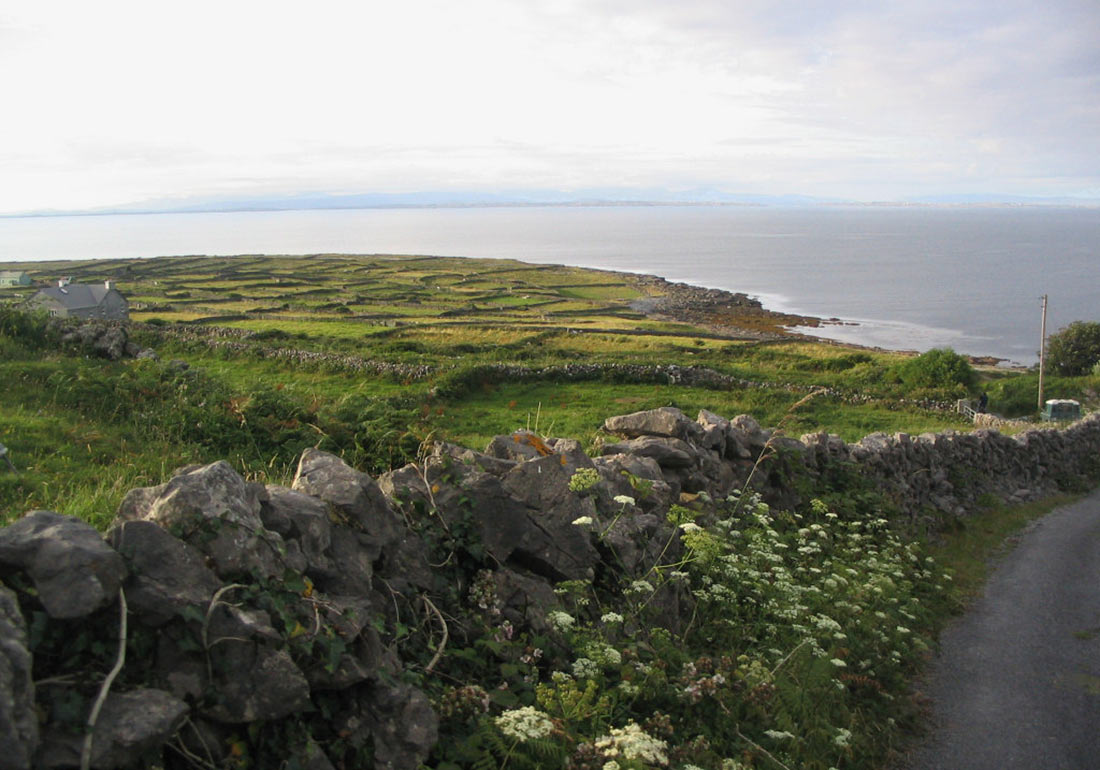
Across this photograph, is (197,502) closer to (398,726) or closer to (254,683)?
(254,683)

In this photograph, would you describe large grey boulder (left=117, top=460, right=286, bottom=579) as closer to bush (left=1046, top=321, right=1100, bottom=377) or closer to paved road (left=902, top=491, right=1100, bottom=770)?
paved road (left=902, top=491, right=1100, bottom=770)

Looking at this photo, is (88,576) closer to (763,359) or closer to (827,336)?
(763,359)

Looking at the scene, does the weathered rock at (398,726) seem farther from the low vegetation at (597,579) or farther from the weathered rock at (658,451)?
the weathered rock at (658,451)

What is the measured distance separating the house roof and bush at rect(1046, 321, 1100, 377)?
7684 cm

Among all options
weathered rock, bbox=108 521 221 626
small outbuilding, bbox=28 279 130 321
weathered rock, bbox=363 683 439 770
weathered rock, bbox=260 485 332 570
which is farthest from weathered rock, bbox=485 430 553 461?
small outbuilding, bbox=28 279 130 321

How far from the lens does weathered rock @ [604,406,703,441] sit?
44.8ft

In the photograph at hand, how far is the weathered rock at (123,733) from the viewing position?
3.95 m

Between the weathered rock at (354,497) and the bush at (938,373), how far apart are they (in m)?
44.9

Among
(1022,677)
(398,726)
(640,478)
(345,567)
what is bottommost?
(1022,677)

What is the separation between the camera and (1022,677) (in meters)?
10.6

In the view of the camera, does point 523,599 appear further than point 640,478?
No

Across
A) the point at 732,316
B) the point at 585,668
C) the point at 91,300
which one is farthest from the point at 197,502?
the point at 732,316

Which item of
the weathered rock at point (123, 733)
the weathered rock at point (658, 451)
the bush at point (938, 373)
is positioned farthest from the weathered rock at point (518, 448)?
the bush at point (938, 373)

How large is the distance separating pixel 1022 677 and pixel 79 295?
2667 inches
